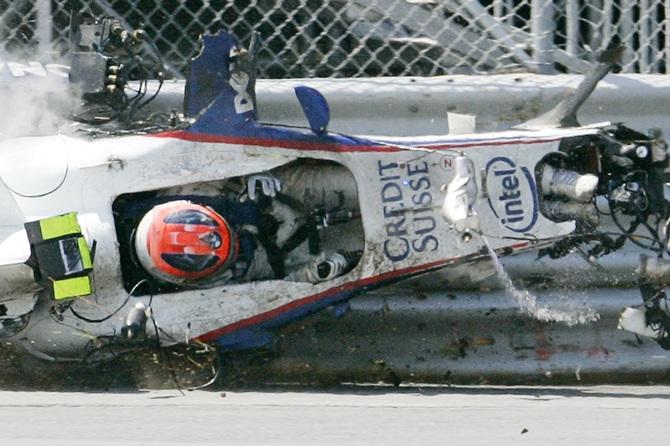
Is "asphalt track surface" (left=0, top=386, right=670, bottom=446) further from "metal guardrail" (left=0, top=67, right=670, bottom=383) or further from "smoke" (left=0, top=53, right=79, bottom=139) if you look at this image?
"smoke" (left=0, top=53, right=79, bottom=139)

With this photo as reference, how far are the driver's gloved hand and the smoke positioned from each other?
0.99 metres

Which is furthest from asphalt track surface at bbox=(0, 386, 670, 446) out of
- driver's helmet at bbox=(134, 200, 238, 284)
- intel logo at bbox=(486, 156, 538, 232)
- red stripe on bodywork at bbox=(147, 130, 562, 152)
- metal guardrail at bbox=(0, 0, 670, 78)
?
metal guardrail at bbox=(0, 0, 670, 78)

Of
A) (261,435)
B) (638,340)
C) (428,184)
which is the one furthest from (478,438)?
(638,340)

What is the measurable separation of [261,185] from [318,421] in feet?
5.29

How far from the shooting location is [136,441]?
12.9 ft

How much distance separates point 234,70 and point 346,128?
2.86 ft

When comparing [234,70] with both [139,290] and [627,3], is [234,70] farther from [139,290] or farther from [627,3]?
[627,3]

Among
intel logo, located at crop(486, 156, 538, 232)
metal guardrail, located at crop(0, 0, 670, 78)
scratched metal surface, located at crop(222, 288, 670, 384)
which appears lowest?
scratched metal surface, located at crop(222, 288, 670, 384)

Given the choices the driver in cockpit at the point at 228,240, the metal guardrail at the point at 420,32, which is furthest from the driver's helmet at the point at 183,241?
the metal guardrail at the point at 420,32

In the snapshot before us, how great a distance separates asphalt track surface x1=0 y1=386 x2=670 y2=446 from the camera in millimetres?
4008

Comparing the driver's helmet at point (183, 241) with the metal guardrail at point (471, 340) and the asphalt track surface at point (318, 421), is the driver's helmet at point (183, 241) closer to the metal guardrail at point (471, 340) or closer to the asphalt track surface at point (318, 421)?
the asphalt track surface at point (318, 421)

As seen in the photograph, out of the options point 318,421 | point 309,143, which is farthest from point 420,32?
point 318,421

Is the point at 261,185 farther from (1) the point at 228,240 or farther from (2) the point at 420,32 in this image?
(2) the point at 420,32

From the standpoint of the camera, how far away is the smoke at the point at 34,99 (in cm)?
623
